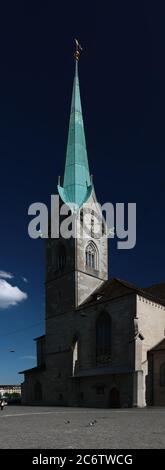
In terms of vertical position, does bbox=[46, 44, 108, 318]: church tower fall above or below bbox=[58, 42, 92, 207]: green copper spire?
below

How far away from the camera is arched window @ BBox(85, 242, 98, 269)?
47.3 metres

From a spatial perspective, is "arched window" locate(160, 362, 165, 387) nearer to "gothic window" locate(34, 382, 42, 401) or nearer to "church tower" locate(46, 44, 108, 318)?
"church tower" locate(46, 44, 108, 318)

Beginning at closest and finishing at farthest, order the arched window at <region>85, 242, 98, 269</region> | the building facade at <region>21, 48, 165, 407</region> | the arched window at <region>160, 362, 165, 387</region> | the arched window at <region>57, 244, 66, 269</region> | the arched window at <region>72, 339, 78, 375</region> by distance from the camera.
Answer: the arched window at <region>160, 362, 165, 387</region>, the building facade at <region>21, 48, 165, 407</region>, the arched window at <region>72, 339, 78, 375</region>, the arched window at <region>85, 242, 98, 269</region>, the arched window at <region>57, 244, 66, 269</region>

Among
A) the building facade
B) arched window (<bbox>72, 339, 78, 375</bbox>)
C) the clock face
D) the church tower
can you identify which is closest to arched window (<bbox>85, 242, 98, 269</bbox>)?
the church tower

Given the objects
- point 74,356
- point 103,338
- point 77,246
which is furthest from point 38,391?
point 77,246

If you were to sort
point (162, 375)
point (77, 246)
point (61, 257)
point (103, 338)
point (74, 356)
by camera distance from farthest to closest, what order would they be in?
point (61, 257) < point (77, 246) < point (74, 356) < point (103, 338) < point (162, 375)

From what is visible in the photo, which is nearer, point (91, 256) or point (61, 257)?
point (91, 256)

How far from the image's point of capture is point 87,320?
4197 cm

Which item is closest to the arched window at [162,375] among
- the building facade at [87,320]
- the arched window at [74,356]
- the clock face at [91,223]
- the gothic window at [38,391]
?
the building facade at [87,320]

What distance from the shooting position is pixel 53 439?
1304 cm

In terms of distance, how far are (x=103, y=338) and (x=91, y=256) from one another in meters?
10.7

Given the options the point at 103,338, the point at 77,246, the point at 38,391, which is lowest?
the point at 38,391

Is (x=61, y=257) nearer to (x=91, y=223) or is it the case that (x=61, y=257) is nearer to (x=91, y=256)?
(x=91, y=256)

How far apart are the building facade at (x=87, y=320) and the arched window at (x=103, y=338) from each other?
0.27 feet
